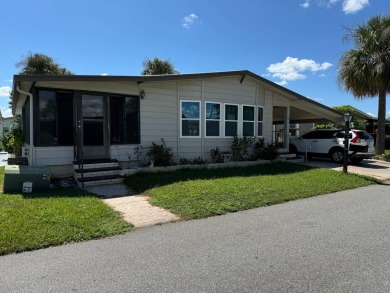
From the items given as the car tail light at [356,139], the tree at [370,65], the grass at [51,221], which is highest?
the tree at [370,65]

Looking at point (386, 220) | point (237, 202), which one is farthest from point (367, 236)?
point (237, 202)

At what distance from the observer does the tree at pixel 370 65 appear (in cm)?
1644

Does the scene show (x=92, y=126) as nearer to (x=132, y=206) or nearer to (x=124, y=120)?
(x=124, y=120)

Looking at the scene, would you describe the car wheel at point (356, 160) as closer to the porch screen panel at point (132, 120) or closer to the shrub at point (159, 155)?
the shrub at point (159, 155)

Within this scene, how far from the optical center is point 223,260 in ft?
13.3

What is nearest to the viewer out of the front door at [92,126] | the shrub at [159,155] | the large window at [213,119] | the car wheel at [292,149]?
the front door at [92,126]

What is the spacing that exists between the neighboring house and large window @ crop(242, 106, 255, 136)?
45mm

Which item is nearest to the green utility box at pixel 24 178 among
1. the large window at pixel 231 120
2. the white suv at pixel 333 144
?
the large window at pixel 231 120

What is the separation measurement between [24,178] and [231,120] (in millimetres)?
8449

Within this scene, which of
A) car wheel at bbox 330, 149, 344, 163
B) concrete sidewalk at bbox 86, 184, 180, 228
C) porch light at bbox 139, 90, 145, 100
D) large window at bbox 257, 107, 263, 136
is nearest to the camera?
concrete sidewalk at bbox 86, 184, 180, 228

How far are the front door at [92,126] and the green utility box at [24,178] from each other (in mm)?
1854

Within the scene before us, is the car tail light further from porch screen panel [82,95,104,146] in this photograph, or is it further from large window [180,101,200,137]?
porch screen panel [82,95,104,146]

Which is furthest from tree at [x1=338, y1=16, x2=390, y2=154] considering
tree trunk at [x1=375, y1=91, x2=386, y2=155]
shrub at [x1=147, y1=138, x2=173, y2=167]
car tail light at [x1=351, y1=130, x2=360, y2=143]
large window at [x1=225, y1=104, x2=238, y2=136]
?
shrub at [x1=147, y1=138, x2=173, y2=167]

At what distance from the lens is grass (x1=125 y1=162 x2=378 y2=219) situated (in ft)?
22.7
